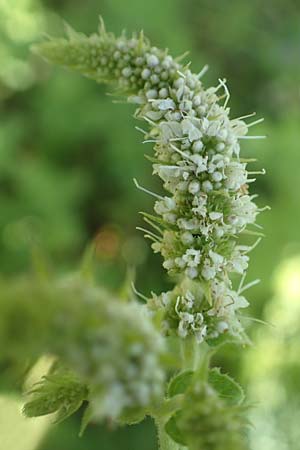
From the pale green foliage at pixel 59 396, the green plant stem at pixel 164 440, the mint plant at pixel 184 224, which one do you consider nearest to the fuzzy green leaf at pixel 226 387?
the mint plant at pixel 184 224

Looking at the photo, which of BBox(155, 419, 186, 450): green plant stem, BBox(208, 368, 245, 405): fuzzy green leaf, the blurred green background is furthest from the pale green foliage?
the blurred green background

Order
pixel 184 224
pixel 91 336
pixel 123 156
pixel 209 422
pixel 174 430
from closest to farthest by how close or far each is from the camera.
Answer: pixel 91 336 < pixel 209 422 < pixel 174 430 < pixel 184 224 < pixel 123 156

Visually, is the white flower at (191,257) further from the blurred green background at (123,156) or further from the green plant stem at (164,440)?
the blurred green background at (123,156)

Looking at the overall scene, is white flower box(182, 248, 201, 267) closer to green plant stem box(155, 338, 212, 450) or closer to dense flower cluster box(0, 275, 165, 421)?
green plant stem box(155, 338, 212, 450)

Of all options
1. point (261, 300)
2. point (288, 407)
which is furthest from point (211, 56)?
point (288, 407)

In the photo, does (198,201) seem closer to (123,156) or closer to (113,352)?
(113,352)

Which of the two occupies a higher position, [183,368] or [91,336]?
[183,368]

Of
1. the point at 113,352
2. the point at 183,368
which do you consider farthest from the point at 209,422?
the point at 183,368

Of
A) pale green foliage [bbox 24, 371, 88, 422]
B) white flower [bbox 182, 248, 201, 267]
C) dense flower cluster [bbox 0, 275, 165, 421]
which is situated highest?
white flower [bbox 182, 248, 201, 267]

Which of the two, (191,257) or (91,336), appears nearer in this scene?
(91,336)
